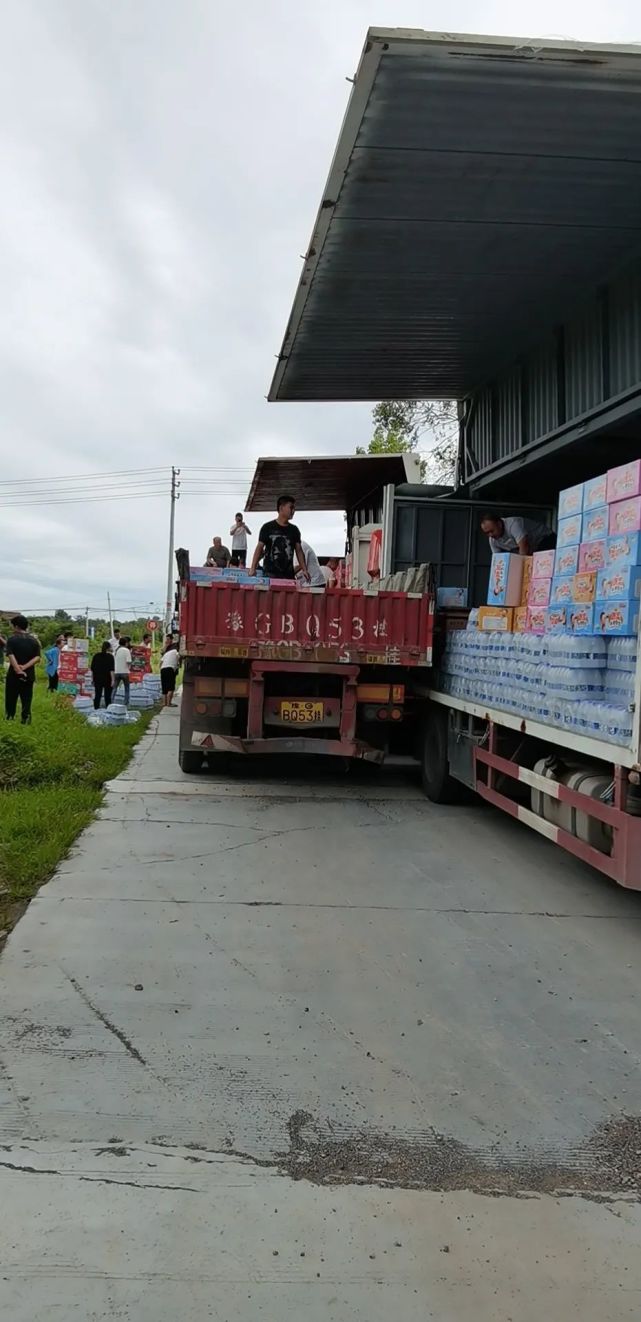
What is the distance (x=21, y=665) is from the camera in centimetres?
1317

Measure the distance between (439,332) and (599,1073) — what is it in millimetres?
7962

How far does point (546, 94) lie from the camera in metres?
5.01

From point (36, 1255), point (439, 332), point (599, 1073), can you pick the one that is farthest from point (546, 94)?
point (36, 1255)

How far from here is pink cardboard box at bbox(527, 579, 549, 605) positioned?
589cm

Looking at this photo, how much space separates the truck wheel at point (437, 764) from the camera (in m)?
8.34

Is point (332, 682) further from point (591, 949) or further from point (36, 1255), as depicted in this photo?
point (36, 1255)

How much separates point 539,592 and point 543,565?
0.19 metres

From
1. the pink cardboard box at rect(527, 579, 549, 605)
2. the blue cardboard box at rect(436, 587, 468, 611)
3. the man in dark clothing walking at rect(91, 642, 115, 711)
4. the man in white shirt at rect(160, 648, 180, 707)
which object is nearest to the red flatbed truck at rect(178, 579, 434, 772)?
the blue cardboard box at rect(436, 587, 468, 611)

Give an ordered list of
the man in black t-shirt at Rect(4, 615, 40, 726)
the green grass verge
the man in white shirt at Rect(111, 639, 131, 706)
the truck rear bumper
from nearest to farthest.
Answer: the green grass verge < the truck rear bumper < the man in black t-shirt at Rect(4, 615, 40, 726) < the man in white shirt at Rect(111, 639, 131, 706)

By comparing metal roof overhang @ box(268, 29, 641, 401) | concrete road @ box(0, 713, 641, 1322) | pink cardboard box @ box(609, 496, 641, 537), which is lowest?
concrete road @ box(0, 713, 641, 1322)

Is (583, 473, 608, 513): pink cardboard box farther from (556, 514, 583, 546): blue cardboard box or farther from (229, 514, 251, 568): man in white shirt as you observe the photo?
(229, 514, 251, 568): man in white shirt

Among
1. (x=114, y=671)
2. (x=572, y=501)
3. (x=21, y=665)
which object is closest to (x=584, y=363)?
(x=572, y=501)

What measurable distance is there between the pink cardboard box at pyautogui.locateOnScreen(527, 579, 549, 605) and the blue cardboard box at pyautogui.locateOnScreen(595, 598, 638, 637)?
3.25 ft

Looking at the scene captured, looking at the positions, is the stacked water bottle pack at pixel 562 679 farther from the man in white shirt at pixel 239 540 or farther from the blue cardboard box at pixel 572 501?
the man in white shirt at pixel 239 540
